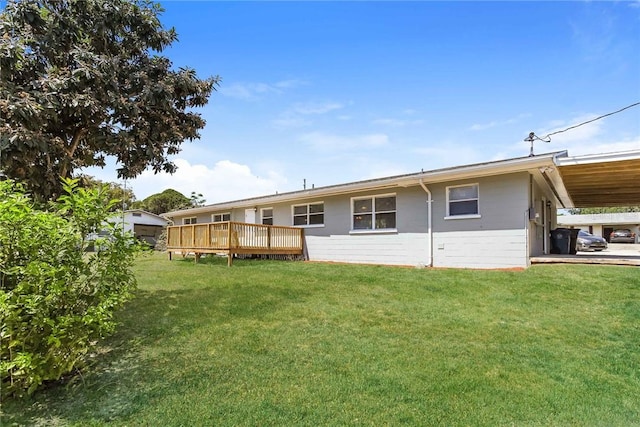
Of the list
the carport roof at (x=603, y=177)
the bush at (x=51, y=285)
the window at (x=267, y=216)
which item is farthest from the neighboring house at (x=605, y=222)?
the bush at (x=51, y=285)

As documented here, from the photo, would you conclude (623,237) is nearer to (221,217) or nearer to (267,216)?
(267,216)

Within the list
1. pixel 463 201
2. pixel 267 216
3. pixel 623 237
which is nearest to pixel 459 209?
pixel 463 201

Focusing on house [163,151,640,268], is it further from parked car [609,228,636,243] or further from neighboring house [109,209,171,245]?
neighboring house [109,209,171,245]

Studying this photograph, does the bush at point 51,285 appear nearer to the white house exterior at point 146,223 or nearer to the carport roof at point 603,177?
the carport roof at point 603,177

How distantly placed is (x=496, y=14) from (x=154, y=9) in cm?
862

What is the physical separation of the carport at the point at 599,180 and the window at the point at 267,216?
10.7 m

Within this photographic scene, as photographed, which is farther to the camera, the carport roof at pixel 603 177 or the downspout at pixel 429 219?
the downspout at pixel 429 219

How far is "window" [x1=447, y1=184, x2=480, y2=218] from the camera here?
10.0 m

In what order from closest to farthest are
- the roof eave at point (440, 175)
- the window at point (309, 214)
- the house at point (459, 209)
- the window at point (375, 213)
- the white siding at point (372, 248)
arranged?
the roof eave at point (440, 175), the house at point (459, 209), the white siding at point (372, 248), the window at point (375, 213), the window at point (309, 214)

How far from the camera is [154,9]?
6641 mm

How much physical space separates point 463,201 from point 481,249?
1.50 meters

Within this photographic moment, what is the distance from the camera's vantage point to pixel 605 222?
31094 mm

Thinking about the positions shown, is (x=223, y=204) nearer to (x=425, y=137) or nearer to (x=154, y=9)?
(x=425, y=137)

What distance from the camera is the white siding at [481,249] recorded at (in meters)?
9.15
